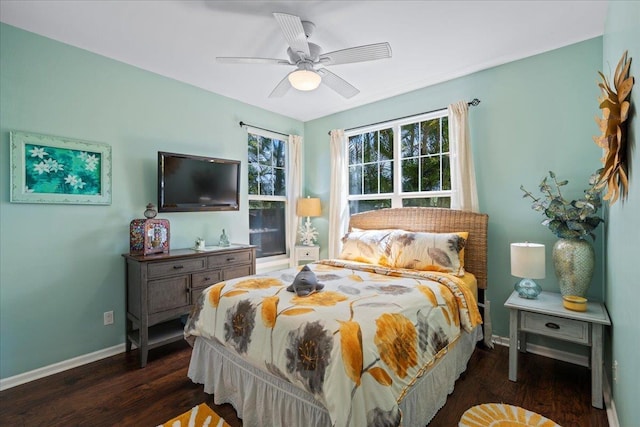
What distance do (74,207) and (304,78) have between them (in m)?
2.31

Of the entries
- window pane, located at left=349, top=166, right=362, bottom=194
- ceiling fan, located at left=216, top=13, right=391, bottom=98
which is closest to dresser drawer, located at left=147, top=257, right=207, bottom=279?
ceiling fan, located at left=216, top=13, right=391, bottom=98

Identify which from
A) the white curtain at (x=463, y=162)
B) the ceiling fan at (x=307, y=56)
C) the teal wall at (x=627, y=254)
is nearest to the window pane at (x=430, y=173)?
the white curtain at (x=463, y=162)

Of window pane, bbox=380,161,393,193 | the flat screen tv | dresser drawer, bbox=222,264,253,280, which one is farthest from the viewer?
window pane, bbox=380,161,393,193

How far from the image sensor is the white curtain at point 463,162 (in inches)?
120

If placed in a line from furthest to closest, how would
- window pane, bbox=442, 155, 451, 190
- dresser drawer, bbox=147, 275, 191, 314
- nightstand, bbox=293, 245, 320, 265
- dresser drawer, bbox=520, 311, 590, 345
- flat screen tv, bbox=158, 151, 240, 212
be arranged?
1. nightstand, bbox=293, 245, 320, 265
2. window pane, bbox=442, 155, 451, 190
3. flat screen tv, bbox=158, 151, 240, 212
4. dresser drawer, bbox=147, 275, 191, 314
5. dresser drawer, bbox=520, 311, 590, 345

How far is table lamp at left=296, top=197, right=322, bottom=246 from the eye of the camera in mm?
4316

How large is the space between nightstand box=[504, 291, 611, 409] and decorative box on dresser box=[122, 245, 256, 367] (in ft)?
8.89

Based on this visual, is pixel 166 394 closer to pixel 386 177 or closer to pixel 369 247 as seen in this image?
pixel 369 247

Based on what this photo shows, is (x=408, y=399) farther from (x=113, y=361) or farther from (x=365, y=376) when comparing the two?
(x=113, y=361)

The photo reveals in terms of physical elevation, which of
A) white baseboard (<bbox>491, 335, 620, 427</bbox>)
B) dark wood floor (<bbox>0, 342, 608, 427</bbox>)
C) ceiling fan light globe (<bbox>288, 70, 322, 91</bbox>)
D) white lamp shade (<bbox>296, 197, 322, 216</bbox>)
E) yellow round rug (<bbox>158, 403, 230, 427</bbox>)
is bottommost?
dark wood floor (<bbox>0, 342, 608, 427</bbox>)

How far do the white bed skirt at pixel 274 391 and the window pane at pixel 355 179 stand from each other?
238 centimetres

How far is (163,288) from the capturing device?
2.68 metres

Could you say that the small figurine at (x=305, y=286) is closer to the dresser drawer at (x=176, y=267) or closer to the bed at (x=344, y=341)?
the bed at (x=344, y=341)

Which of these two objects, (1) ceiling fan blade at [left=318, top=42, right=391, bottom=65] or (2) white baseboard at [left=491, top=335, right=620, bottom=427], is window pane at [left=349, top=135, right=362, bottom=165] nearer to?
(1) ceiling fan blade at [left=318, top=42, right=391, bottom=65]
